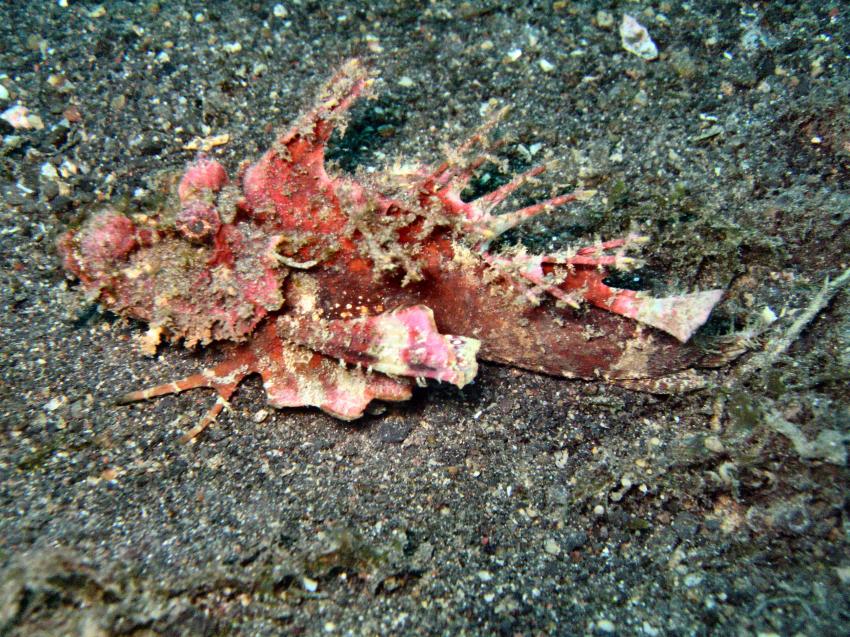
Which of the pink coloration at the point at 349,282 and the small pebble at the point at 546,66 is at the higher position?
the small pebble at the point at 546,66

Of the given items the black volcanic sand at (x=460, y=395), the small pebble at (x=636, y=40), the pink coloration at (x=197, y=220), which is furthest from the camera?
the small pebble at (x=636, y=40)

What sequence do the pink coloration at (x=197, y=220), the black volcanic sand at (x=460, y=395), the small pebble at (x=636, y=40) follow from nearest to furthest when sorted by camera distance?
the black volcanic sand at (x=460, y=395) < the pink coloration at (x=197, y=220) < the small pebble at (x=636, y=40)

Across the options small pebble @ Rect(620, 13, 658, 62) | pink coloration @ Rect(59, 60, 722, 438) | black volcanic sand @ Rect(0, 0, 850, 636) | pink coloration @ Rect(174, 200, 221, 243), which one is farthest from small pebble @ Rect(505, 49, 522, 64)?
pink coloration @ Rect(174, 200, 221, 243)

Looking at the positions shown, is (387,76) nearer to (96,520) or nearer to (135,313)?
(135,313)

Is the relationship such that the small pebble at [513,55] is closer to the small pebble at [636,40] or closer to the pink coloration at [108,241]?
the small pebble at [636,40]

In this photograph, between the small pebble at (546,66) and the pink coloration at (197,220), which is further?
the small pebble at (546,66)

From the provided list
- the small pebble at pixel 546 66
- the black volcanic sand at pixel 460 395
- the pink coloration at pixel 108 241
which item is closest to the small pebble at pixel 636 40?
the black volcanic sand at pixel 460 395

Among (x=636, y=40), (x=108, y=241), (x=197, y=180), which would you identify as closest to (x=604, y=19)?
(x=636, y=40)

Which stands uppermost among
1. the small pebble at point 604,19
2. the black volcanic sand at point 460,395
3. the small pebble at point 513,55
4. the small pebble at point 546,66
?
the small pebble at point 604,19
